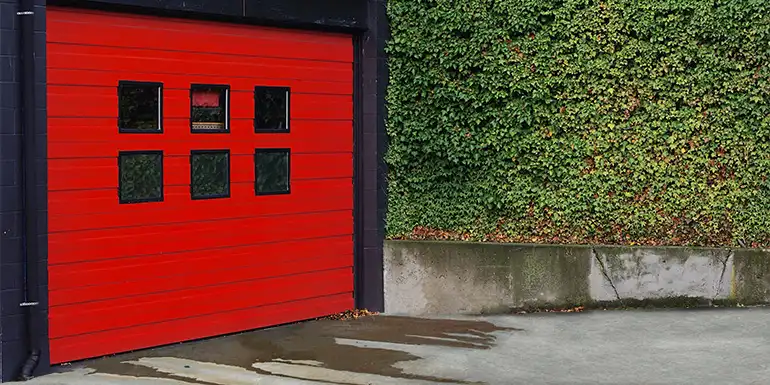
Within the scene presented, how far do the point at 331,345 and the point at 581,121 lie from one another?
132 inches

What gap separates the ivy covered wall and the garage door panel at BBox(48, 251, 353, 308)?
81 centimetres

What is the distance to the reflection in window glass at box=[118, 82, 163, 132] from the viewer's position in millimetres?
8195

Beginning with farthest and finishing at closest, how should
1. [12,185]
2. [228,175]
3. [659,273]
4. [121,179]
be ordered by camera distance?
[659,273]
[228,175]
[121,179]
[12,185]

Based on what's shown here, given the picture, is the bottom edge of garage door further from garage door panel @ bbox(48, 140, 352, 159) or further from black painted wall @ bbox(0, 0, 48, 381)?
garage door panel @ bbox(48, 140, 352, 159)

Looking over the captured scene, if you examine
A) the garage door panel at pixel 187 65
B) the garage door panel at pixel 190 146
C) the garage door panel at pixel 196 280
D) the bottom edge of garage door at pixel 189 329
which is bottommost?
the bottom edge of garage door at pixel 189 329

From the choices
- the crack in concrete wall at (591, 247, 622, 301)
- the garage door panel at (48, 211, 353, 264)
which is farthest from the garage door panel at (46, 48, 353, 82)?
the crack in concrete wall at (591, 247, 622, 301)

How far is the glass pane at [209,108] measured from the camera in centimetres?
876

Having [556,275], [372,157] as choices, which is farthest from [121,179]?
[556,275]

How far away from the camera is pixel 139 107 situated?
8328 millimetres

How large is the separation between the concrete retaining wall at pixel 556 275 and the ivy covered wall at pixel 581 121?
0.89ft

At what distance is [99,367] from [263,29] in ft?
10.8

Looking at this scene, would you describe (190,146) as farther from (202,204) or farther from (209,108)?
(202,204)

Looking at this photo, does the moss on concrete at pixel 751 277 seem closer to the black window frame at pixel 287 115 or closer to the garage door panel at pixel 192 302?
the garage door panel at pixel 192 302

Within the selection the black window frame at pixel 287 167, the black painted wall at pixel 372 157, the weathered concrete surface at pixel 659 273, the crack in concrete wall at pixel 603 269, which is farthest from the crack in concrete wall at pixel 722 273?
the black window frame at pixel 287 167
